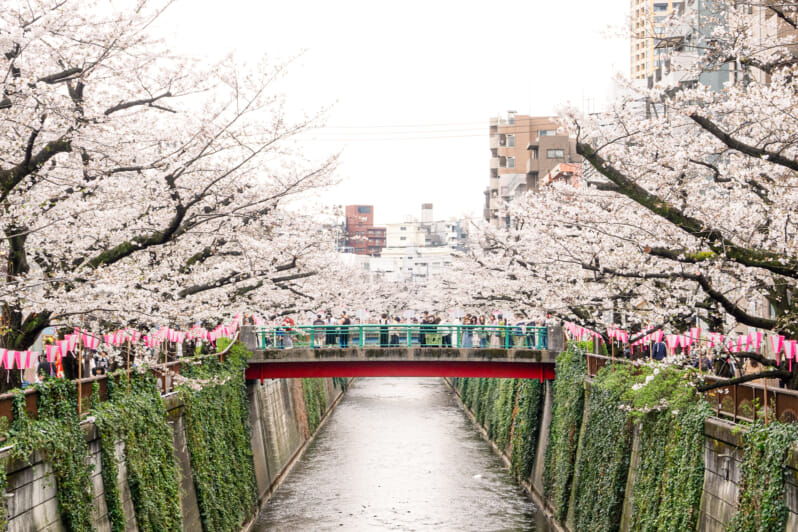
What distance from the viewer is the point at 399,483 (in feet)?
123

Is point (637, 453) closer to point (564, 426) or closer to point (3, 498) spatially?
point (564, 426)

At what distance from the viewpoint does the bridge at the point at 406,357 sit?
Answer: 109 feet

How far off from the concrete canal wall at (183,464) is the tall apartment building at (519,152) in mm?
44357

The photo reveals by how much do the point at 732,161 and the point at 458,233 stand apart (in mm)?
157682

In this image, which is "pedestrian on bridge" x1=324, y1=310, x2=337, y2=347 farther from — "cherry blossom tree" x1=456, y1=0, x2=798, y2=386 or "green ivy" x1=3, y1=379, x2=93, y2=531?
"green ivy" x1=3, y1=379, x2=93, y2=531

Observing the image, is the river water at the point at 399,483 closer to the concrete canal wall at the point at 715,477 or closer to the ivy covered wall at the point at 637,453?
the ivy covered wall at the point at 637,453

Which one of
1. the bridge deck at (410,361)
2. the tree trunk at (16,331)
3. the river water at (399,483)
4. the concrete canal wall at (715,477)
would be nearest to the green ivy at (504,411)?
the river water at (399,483)

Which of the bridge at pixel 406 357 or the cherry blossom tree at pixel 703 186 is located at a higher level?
the cherry blossom tree at pixel 703 186

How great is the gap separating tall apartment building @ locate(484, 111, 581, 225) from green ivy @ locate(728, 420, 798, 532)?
6947 centimetres

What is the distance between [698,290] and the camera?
1994cm

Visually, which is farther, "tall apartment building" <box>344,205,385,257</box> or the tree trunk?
"tall apartment building" <box>344,205,385,257</box>

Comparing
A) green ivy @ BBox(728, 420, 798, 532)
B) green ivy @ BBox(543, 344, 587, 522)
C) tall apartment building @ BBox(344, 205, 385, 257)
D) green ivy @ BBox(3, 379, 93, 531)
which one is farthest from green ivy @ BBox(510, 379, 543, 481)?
tall apartment building @ BBox(344, 205, 385, 257)

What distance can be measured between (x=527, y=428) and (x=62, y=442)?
23.0 metres

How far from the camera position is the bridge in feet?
109
